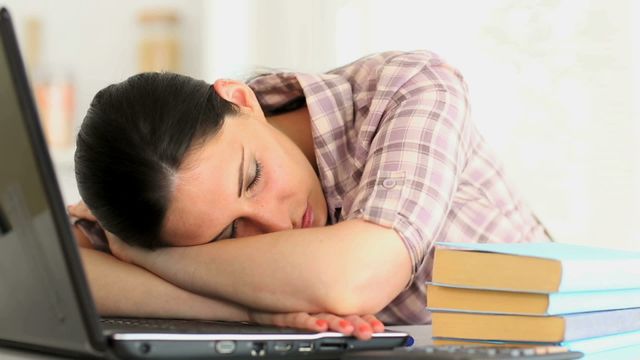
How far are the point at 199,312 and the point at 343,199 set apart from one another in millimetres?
290

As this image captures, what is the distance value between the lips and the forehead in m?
0.15

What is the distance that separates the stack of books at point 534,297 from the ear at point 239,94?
0.54 meters

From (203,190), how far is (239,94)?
0.97 feet

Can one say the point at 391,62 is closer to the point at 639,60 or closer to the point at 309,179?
the point at 309,179

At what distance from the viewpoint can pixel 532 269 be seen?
30.4 inches

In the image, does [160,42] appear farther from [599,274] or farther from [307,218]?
[599,274]

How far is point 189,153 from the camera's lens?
1.05 m

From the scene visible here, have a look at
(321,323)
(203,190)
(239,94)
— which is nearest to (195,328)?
(321,323)

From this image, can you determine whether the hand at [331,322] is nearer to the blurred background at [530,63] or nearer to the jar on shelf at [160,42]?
the blurred background at [530,63]

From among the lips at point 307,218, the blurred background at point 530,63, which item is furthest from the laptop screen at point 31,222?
the blurred background at point 530,63

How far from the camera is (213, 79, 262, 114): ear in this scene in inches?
50.7

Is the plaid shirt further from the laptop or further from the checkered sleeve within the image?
the laptop

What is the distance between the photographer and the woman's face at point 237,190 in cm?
106

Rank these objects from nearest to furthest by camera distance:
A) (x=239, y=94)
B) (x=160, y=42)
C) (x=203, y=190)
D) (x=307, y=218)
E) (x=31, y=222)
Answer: (x=31, y=222) < (x=203, y=190) < (x=307, y=218) < (x=239, y=94) < (x=160, y=42)
